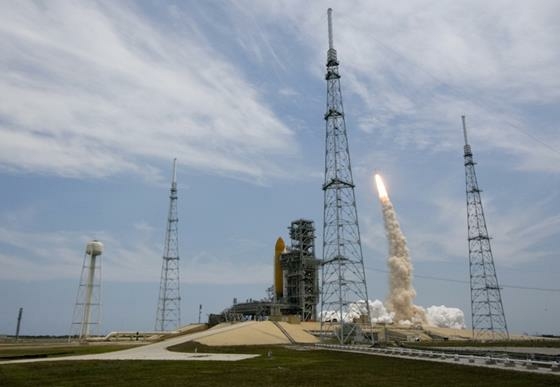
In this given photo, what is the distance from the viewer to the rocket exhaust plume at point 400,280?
103 m

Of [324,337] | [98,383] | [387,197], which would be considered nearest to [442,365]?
[98,383]

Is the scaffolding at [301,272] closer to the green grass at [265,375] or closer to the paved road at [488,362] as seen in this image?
the paved road at [488,362]

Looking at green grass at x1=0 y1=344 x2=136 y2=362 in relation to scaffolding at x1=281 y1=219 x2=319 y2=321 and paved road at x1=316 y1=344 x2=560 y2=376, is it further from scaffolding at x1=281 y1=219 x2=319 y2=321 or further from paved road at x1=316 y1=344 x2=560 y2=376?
scaffolding at x1=281 y1=219 x2=319 y2=321

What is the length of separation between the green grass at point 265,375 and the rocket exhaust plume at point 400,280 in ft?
230

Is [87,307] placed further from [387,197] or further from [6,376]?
[6,376]

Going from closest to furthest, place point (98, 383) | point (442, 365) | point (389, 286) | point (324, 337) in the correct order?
point (98, 383), point (442, 365), point (324, 337), point (389, 286)

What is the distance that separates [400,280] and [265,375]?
273 ft

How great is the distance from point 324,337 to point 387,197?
31.7 m

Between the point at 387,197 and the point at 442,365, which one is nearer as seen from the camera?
the point at 442,365

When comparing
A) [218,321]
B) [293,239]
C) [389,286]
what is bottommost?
[218,321]

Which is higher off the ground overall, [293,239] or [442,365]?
[293,239]

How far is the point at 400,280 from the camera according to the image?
348ft

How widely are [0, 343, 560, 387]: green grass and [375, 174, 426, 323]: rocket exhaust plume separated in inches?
2756

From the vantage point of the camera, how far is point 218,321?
10644 centimetres
